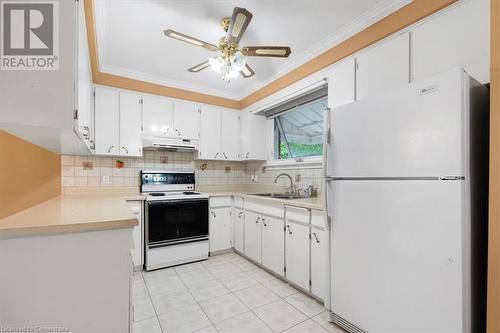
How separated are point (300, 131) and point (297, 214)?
1456 mm

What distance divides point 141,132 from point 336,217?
8.46ft

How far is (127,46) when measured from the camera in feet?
7.98

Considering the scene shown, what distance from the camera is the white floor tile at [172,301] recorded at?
2014 mm

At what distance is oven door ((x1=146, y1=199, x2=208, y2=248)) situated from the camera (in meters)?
2.79

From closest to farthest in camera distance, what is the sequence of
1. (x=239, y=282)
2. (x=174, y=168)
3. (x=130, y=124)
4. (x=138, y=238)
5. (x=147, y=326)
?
(x=147, y=326) → (x=239, y=282) → (x=138, y=238) → (x=130, y=124) → (x=174, y=168)

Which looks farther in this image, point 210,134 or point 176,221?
point 210,134

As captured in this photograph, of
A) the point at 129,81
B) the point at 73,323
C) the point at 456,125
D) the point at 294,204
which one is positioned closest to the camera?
the point at 73,323

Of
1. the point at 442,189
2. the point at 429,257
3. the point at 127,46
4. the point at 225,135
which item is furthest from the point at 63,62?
the point at 225,135

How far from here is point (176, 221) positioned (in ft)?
9.65

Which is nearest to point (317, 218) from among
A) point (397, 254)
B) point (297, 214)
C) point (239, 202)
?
point (297, 214)

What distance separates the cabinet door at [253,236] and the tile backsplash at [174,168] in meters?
0.67

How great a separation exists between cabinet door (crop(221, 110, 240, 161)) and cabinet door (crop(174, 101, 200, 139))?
43 cm

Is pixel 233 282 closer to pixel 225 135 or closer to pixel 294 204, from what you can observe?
pixel 294 204

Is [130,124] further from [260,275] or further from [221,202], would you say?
[260,275]
